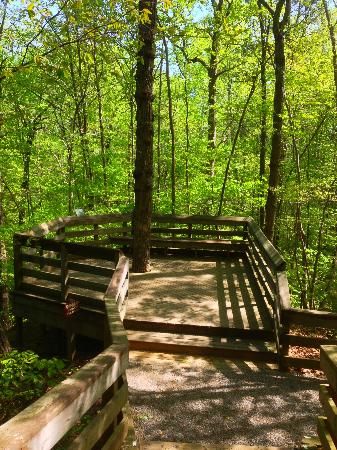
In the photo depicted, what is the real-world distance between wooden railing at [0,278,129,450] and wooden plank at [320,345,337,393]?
1.38 metres

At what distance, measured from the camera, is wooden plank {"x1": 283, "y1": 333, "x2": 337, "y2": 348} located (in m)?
5.86

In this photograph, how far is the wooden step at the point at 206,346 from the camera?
254 inches

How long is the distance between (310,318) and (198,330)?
192 cm

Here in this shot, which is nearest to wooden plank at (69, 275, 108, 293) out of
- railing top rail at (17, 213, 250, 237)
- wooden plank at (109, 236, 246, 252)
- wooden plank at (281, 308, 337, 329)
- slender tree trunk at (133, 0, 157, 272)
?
railing top rail at (17, 213, 250, 237)

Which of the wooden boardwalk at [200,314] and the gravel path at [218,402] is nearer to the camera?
the gravel path at [218,402]

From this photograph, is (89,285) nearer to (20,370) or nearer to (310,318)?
(20,370)

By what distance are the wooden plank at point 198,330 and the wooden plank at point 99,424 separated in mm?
3827

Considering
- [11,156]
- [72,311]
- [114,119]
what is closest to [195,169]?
[114,119]

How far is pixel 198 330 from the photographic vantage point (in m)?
7.05

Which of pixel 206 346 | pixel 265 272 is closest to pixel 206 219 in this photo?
pixel 265 272

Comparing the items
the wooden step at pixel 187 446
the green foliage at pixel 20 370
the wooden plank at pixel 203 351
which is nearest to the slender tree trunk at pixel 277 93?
the wooden plank at pixel 203 351

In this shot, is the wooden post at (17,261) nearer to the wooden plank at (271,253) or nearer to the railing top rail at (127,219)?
the railing top rail at (127,219)

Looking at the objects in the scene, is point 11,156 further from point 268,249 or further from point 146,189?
point 268,249

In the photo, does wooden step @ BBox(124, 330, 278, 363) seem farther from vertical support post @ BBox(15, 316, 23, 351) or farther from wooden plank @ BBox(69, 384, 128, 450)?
wooden plank @ BBox(69, 384, 128, 450)
